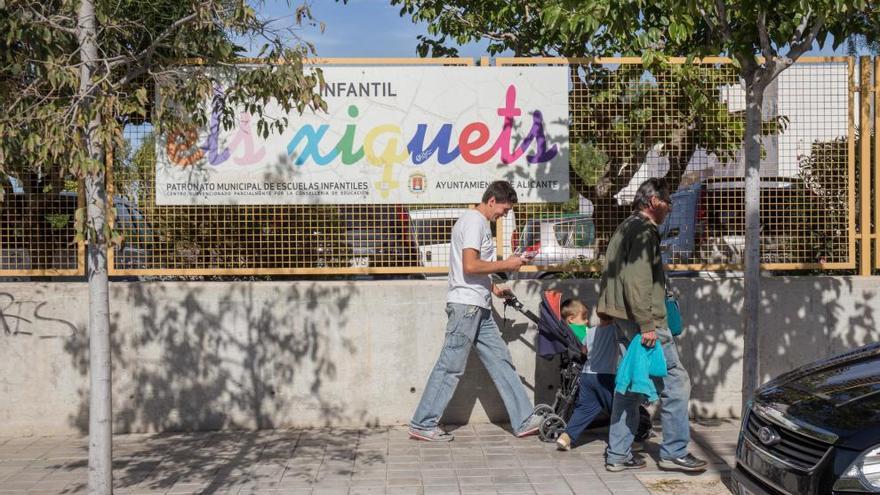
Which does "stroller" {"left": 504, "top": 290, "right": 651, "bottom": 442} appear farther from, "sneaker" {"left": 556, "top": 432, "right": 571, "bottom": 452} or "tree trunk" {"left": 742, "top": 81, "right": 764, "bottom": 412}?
"tree trunk" {"left": 742, "top": 81, "right": 764, "bottom": 412}

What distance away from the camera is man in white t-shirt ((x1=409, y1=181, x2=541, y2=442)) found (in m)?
7.18

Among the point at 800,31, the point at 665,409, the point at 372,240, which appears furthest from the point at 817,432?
the point at 372,240

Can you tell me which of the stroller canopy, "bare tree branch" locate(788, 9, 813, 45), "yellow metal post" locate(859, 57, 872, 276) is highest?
"bare tree branch" locate(788, 9, 813, 45)

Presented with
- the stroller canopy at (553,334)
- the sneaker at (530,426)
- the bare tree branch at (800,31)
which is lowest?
the sneaker at (530,426)

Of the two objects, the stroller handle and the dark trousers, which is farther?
the stroller handle

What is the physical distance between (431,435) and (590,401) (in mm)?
1258

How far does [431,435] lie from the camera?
7.29 m

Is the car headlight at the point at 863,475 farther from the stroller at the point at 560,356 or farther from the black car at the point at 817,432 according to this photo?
the stroller at the point at 560,356

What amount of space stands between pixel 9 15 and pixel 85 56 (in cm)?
51

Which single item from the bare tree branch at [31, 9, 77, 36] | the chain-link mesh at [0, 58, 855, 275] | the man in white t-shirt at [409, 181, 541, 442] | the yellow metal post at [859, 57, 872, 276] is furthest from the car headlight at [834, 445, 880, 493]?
the yellow metal post at [859, 57, 872, 276]

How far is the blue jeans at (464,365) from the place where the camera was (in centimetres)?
721

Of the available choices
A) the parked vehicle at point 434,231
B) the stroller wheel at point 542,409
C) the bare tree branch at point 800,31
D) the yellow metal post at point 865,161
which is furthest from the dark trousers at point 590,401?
the yellow metal post at point 865,161

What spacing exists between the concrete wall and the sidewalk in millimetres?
204

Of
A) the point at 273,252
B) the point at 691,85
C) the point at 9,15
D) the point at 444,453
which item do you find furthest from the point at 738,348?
the point at 9,15
